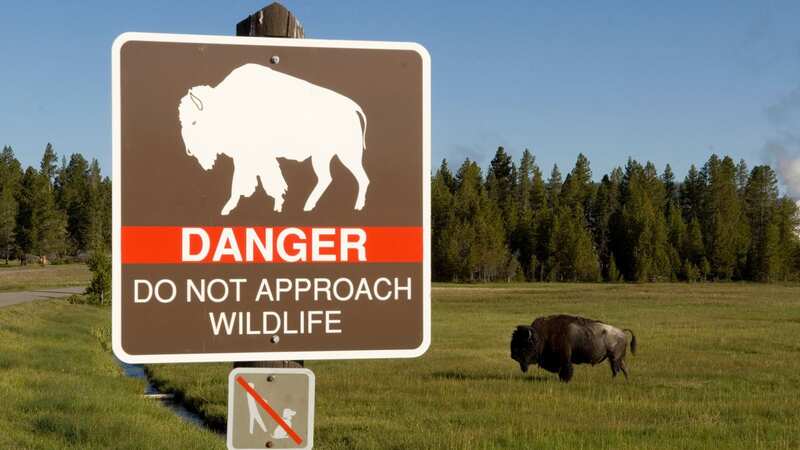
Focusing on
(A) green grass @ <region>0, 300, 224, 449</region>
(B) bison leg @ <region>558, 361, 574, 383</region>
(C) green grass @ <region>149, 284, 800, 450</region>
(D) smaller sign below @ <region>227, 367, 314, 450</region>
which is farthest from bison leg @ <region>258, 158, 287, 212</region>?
(B) bison leg @ <region>558, 361, 574, 383</region>

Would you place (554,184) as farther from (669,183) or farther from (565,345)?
(565,345)

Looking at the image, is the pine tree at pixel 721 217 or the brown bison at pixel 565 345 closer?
the brown bison at pixel 565 345

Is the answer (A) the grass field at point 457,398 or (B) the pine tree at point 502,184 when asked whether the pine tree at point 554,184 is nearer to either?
(B) the pine tree at point 502,184

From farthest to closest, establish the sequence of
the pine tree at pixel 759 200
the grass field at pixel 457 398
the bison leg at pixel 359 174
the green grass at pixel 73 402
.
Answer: the pine tree at pixel 759 200
the grass field at pixel 457 398
the green grass at pixel 73 402
the bison leg at pixel 359 174

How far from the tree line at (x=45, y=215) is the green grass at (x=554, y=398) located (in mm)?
91130

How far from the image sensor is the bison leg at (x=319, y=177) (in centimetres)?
331

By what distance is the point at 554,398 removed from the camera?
20859mm

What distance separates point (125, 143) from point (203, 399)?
19316 mm

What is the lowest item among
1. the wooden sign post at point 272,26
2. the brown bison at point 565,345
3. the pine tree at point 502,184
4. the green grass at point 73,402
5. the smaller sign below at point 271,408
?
the green grass at point 73,402

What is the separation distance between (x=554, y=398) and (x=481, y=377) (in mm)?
4181

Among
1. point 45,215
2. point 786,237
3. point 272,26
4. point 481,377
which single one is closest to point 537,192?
point 786,237

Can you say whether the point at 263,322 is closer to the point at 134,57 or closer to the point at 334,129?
the point at 334,129

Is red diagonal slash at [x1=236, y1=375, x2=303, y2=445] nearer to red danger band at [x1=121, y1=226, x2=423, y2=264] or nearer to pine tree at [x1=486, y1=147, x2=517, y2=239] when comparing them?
red danger band at [x1=121, y1=226, x2=423, y2=264]

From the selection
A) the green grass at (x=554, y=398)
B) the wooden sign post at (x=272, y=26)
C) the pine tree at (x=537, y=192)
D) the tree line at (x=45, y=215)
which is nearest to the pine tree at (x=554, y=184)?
the pine tree at (x=537, y=192)
